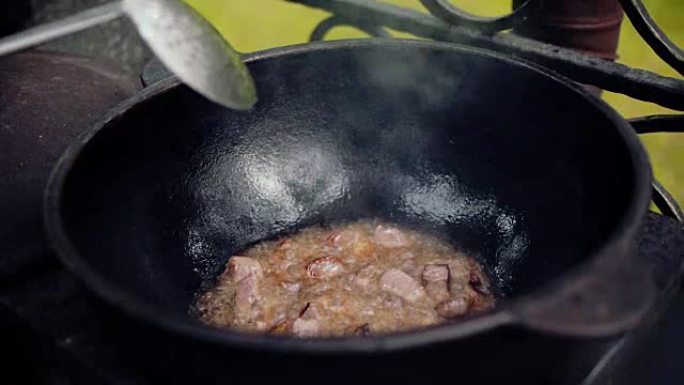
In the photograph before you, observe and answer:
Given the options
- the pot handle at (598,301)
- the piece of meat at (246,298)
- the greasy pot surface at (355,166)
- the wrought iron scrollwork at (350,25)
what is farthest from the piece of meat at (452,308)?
the wrought iron scrollwork at (350,25)

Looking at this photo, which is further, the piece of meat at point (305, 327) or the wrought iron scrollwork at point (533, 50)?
the wrought iron scrollwork at point (533, 50)

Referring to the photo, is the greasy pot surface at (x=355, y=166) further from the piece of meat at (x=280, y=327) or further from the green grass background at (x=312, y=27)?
the green grass background at (x=312, y=27)

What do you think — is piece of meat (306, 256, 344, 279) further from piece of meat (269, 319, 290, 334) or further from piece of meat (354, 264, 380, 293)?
piece of meat (269, 319, 290, 334)

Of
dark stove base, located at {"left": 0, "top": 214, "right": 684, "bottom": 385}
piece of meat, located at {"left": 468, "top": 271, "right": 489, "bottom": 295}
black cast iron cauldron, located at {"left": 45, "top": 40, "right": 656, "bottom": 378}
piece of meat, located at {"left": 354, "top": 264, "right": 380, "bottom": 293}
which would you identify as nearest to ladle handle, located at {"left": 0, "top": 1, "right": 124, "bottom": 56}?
black cast iron cauldron, located at {"left": 45, "top": 40, "right": 656, "bottom": 378}

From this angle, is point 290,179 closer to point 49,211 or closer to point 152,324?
point 49,211

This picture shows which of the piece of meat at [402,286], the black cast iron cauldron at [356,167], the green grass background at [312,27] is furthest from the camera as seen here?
the green grass background at [312,27]

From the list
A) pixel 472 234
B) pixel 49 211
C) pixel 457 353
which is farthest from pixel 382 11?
pixel 457 353
